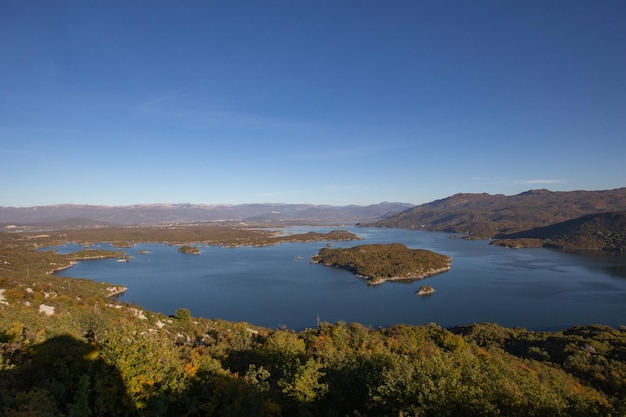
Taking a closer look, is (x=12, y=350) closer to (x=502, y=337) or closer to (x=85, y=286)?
(x=502, y=337)

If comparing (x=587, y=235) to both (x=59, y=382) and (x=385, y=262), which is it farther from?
(x=59, y=382)

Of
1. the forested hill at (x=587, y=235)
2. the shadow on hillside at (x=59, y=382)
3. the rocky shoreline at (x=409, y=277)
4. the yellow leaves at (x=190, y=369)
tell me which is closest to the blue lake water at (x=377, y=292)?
the rocky shoreline at (x=409, y=277)

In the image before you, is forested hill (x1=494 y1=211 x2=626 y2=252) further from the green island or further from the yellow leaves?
the yellow leaves

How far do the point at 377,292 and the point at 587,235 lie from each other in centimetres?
9388

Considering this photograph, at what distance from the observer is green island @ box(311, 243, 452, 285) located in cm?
6962

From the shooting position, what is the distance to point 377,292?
5766 centimetres

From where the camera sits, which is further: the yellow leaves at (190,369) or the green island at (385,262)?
the green island at (385,262)

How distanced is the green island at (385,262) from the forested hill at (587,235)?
181 feet

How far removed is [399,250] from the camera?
88562 mm

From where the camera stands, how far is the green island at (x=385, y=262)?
6962 centimetres

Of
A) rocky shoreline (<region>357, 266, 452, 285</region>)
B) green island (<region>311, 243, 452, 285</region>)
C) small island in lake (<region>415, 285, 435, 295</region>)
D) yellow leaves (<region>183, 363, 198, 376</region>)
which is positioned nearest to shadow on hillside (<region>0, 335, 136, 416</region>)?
yellow leaves (<region>183, 363, 198, 376</region>)

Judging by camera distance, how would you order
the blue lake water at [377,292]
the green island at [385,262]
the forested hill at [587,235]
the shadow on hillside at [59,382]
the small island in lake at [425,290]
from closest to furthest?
1. the shadow on hillside at [59,382]
2. the blue lake water at [377,292]
3. the small island in lake at [425,290]
4. the green island at [385,262]
5. the forested hill at [587,235]

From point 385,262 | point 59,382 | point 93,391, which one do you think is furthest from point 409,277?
point 93,391

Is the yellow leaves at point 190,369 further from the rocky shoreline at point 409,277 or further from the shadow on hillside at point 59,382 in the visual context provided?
the rocky shoreline at point 409,277
